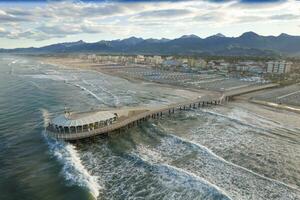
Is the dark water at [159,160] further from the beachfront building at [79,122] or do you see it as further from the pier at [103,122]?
the beachfront building at [79,122]

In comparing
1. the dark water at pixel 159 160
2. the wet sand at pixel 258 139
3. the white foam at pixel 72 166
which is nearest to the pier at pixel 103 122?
the dark water at pixel 159 160

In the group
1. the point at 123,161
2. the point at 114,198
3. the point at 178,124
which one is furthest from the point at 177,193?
the point at 178,124

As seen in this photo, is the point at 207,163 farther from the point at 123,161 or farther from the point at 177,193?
the point at 123,161

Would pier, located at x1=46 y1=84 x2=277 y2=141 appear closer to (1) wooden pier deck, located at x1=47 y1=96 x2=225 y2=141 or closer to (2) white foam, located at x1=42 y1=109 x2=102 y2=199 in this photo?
(1) wooden pier deck, located at x1=47 y1=96 x2=225 y2=141

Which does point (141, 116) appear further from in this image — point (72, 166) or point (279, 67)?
point (279, 67)

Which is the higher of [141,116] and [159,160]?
[141,116]

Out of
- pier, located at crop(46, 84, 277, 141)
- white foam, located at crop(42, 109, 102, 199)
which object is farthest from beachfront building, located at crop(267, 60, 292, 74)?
white foam, located at crop(42, 109, 102, 199)

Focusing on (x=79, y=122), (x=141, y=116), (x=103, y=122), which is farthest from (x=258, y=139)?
(x=79, y=122)
